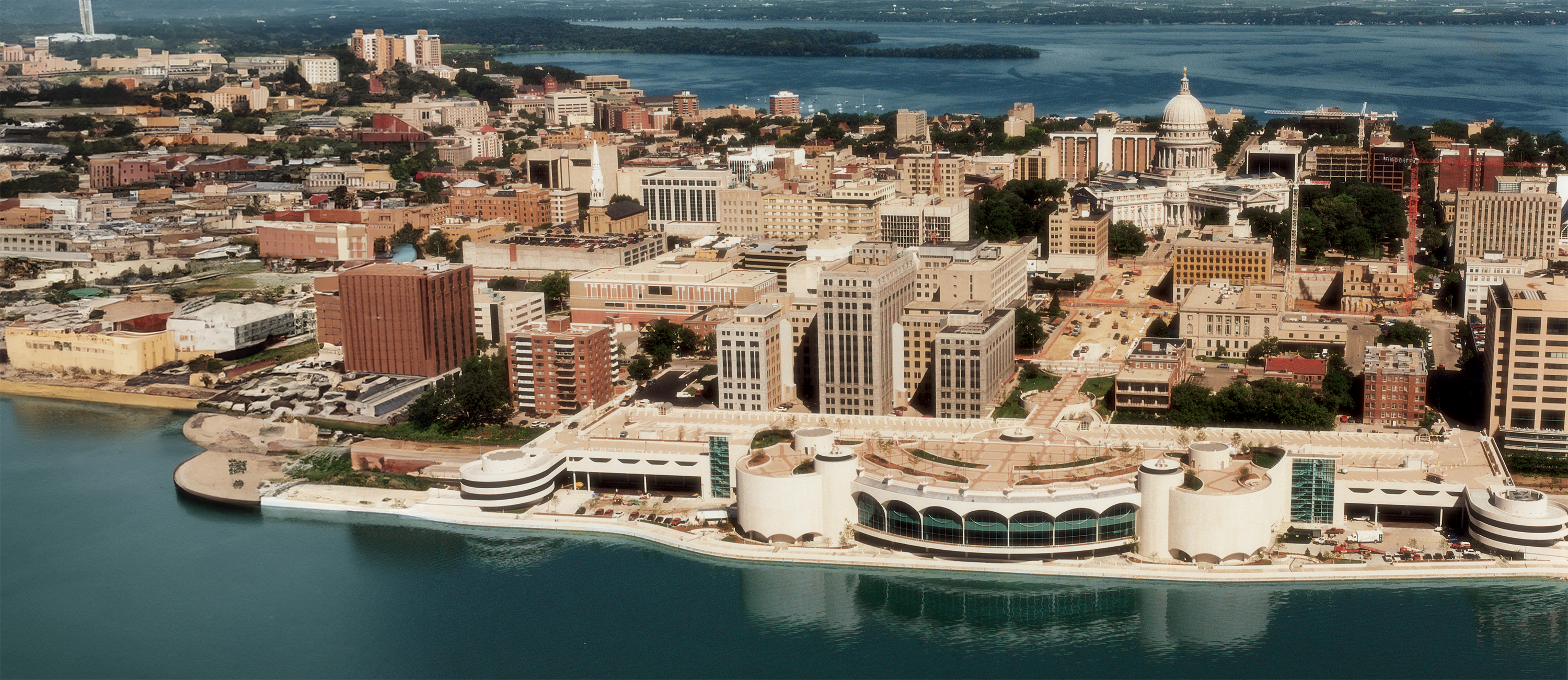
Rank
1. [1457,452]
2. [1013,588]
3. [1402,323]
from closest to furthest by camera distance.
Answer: [1013,588], [1457,452], [1402,323]

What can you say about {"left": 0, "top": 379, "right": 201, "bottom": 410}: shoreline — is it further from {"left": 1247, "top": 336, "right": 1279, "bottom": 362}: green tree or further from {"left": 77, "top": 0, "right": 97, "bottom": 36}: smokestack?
{"left": 77, "top": 0, "right": 97, "bottom": 36}: smokestack

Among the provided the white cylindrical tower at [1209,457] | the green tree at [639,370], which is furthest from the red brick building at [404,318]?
the white cylindrical tower at [1209,457]

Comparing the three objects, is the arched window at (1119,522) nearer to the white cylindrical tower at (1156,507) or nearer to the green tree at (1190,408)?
the white cylindrical tower at (1156,507)

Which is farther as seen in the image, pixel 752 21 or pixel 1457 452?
pixel 752 21

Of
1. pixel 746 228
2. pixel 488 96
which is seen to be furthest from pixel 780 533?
pixel 488 96

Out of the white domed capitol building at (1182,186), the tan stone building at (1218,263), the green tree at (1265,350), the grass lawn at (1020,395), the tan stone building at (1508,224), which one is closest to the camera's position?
the grass lawn at (1020,395)

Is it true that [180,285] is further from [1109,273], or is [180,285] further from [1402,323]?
[1402,323]
